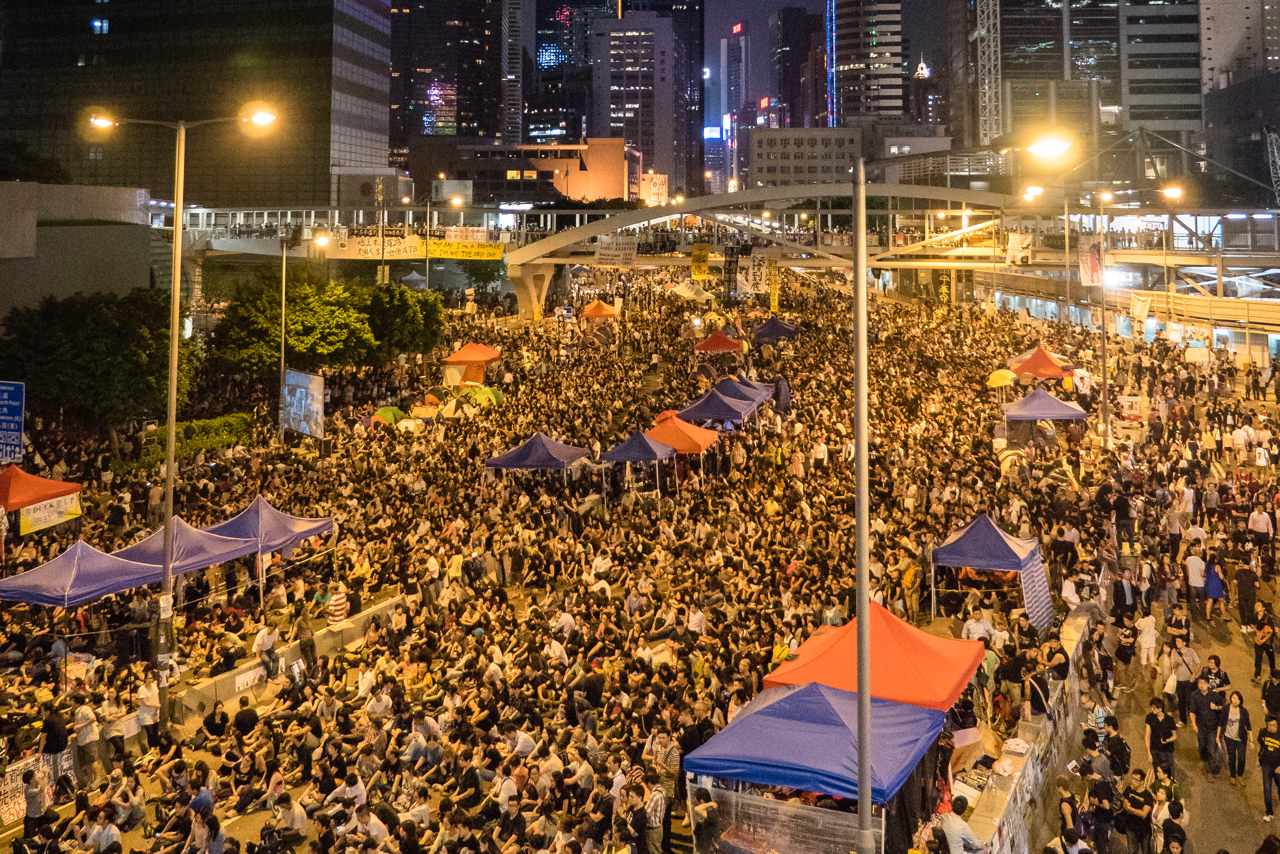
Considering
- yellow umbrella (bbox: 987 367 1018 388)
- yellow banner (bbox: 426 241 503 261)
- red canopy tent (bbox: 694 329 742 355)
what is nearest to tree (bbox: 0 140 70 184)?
yellow banner (bbox: 426 241 503 261)

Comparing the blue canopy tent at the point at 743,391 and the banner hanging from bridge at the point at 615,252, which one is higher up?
the banner hanging from bridge at the point at 615,252

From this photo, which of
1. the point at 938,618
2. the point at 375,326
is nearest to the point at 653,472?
the point at 938,618

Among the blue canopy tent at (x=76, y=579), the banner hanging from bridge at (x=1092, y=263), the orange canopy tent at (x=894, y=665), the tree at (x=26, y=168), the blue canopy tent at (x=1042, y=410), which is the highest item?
the tree at (x=26, y=168)

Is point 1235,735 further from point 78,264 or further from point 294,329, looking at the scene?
point 78,264

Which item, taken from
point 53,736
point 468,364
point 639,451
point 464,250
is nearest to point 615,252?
point 464,250

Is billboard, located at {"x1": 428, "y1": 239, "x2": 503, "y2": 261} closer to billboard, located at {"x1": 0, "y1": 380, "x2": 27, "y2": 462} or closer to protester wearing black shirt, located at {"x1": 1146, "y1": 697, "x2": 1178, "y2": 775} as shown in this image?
billboard, located at {"x1": 0, "y1": 380, "x2": 27, "y2": 462}

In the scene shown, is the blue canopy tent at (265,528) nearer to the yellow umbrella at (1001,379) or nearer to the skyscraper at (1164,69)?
the yellow umbrella at (1001,379)

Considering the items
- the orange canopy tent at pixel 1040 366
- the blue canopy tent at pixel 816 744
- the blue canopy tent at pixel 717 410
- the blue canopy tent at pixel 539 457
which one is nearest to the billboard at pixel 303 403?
the blue canopy tent at pixel 539 457
